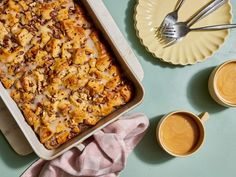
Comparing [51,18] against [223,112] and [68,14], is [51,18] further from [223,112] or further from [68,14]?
[223,112]

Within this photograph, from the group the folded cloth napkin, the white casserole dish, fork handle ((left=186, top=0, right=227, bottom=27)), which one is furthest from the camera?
fork handle ((left=186, top=0, right=227, bottom=27))

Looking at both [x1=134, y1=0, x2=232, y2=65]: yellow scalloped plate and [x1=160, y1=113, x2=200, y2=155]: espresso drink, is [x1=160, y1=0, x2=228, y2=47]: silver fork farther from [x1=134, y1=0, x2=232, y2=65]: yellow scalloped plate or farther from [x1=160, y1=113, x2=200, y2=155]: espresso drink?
[x1=160, y1=113, x2=200, y2=155]: espresso drink

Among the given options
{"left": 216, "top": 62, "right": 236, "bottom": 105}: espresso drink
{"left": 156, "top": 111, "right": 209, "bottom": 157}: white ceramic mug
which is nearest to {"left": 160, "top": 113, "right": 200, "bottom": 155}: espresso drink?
{"left": 156, "top": 111, "right": 209, "bottom": 157}: white ceramic mug

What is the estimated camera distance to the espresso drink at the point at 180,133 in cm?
144

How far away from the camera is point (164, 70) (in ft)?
4.87

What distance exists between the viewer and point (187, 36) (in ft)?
4.87

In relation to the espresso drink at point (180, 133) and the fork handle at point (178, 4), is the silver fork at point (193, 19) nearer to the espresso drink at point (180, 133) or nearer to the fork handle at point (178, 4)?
the fork handle at point (178, 4)

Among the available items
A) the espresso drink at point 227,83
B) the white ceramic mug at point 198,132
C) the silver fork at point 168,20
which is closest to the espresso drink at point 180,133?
the white ceramic mug at point 198,132

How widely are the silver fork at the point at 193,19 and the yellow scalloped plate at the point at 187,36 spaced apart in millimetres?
11

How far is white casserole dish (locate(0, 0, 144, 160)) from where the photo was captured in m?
1.24

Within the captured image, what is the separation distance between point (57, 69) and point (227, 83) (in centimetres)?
48

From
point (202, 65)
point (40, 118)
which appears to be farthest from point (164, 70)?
point (40, 118)

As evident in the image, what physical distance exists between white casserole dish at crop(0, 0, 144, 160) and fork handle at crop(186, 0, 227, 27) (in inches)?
10.3

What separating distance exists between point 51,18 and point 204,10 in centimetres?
43
